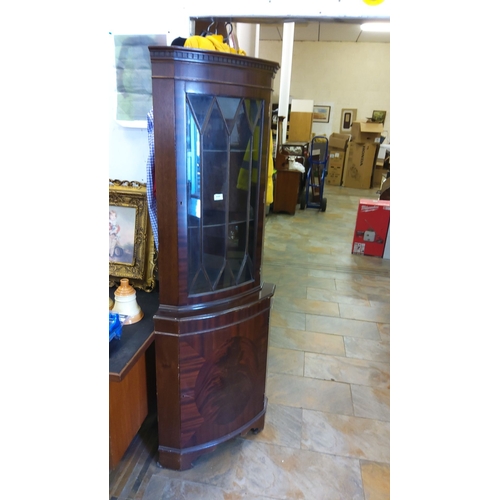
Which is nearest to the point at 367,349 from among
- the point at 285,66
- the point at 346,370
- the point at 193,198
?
the point at 346,370

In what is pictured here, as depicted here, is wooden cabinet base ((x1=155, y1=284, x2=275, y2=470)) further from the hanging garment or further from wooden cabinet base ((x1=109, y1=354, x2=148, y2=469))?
the hanging garment

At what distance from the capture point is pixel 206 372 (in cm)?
149

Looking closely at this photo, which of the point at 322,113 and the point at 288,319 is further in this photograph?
the point at 322,113

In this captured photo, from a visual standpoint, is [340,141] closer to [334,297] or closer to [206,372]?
[334,297]

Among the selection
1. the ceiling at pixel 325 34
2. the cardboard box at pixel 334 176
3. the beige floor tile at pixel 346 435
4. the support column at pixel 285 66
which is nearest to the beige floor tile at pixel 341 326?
the beige floor tile at pixel 346 435

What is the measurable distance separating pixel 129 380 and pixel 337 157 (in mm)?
8131

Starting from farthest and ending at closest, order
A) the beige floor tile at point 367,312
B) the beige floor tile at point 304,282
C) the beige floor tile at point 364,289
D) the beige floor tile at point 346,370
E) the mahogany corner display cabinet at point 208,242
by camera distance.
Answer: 1. the beige floor tile at point 304,282
2. the beige floor tile at point 364,289
3. the beige floor tile at point 367,312
4. the beige floor tile at point 346,370
5. the mahogany corner display cabinet at point 208,242

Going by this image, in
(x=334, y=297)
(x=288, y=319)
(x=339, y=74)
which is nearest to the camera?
(x=288, y=319)

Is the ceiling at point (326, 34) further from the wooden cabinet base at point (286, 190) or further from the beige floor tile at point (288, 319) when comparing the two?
the beige floor tile at point (288, 319)

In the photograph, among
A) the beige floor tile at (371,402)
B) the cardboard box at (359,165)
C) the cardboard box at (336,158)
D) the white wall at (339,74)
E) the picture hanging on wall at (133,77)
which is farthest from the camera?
the white wall at (339,74)

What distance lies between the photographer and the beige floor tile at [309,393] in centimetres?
209

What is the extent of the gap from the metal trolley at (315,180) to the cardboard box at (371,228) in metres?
2.04

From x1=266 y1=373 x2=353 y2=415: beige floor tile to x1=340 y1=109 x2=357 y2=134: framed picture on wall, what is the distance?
860 centimetres
